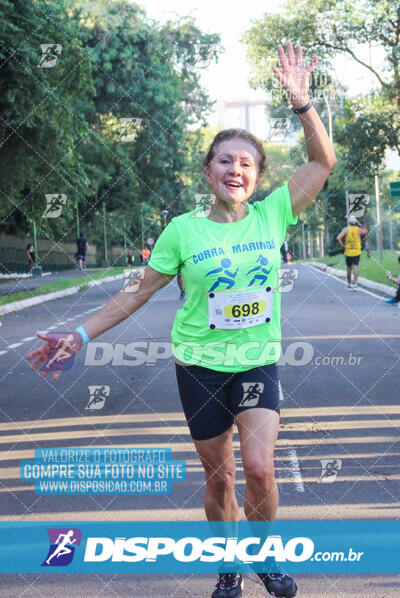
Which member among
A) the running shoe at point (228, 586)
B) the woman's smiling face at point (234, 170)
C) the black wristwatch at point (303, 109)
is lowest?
the running shoe at point (228, 586)

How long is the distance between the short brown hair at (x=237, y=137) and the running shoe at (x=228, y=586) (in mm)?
1783

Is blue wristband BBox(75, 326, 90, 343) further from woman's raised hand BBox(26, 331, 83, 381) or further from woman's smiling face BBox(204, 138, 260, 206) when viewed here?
woman's smiling face BBox(204, 138, 260, 206)

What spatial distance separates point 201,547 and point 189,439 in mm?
2851

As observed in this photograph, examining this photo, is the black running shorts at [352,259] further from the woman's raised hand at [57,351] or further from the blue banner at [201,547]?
the woman's raised hand at [57,351]

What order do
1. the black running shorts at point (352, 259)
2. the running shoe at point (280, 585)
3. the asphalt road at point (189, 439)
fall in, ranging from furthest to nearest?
1. the black running shorts at point (352, 259)
2. the asphalt road at point (189, 439)
3. the running shoe at point (280, 585)

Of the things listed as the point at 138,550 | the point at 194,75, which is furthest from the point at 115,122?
the point at 138,550

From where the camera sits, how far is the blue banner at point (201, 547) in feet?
13.9

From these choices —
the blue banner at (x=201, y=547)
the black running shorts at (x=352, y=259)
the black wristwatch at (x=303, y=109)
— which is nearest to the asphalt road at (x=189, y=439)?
the blue banner at (x=201, y=547)

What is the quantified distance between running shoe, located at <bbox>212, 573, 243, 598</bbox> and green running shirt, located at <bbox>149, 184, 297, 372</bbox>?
895 millimetres

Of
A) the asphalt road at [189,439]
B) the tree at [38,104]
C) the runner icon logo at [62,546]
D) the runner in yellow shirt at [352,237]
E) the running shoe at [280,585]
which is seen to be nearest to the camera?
the running shoe at [280,585]

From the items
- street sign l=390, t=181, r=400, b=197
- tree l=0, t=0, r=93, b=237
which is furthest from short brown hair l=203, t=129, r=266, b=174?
street sign l=390, t=181, r=400, b=197

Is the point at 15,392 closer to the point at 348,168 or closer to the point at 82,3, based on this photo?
the point at 348,168

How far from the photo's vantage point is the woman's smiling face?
4086mm

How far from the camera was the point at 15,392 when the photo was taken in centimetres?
1026
